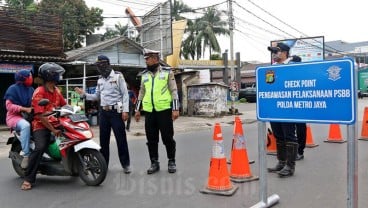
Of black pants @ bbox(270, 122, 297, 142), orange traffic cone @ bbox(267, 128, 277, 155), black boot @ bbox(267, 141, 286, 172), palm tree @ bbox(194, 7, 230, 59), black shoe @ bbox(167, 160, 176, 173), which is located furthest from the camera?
palm tree @ bbox(194, 7, 230, 59)

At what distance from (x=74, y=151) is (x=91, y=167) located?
0.31m

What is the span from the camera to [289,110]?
3922 mm

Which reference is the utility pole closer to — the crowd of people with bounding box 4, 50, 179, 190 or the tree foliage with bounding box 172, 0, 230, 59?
the crowd of people with bounding box 4, 50, 179, 190

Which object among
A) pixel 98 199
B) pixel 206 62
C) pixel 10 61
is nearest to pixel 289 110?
pixel 98 199

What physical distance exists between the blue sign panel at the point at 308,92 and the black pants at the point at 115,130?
2.60 meters

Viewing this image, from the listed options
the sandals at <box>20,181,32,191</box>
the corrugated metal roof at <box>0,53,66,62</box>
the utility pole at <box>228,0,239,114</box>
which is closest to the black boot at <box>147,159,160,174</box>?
the sandals at <box>20,181,32,191</box>

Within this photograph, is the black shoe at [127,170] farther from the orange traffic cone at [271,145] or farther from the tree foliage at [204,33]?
the tree foliage at [204,33]

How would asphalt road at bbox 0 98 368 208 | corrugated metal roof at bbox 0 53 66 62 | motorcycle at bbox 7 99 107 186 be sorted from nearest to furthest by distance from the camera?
1. asphalt road at bbox 0 98 368 208
2. motorcycle at bbox 7 99 107 186
3. corrugated metal roof at bbox 0 53 66 62

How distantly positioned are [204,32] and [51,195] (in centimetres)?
3938

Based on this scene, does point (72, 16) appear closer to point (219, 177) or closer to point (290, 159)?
point (290, 159)

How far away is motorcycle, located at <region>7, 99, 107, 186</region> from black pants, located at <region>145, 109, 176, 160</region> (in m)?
1.04

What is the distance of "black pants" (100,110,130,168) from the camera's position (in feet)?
19.9

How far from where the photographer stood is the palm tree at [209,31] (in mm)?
43094

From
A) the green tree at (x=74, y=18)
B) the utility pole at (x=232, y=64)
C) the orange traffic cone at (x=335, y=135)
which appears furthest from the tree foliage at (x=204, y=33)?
the orange traffic cone at (x=335, y=135)
